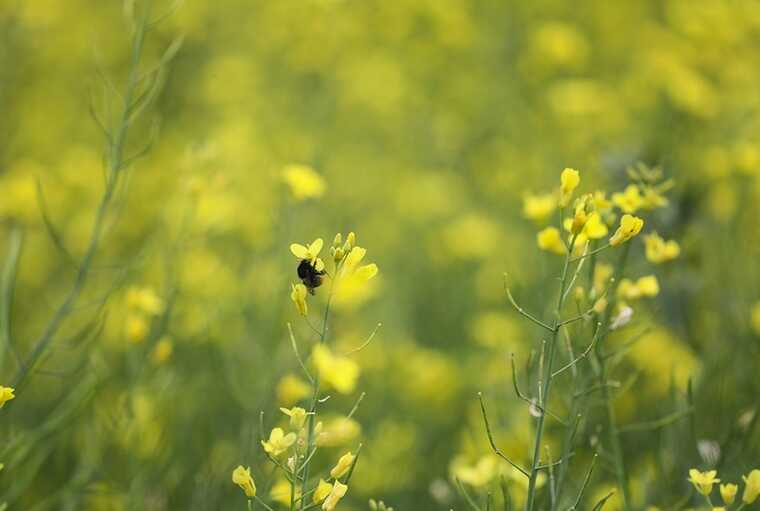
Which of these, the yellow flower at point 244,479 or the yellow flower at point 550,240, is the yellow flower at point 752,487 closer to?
the yellow flower at point 550,240

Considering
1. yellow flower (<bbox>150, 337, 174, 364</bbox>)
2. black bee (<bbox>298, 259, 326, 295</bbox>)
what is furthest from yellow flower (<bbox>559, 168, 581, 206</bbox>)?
yellow flower (<bbox>150, 337, 174, 364</bbox>)

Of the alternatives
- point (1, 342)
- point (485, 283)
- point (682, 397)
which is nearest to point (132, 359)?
point (1, 342)

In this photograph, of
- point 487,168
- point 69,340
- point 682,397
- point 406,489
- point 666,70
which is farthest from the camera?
point 487,168

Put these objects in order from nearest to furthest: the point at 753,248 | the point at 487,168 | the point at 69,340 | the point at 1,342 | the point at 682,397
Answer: the point at 1,342
the point at 69,340
the point at 682,397
the point at 753,248
the point at 487,168

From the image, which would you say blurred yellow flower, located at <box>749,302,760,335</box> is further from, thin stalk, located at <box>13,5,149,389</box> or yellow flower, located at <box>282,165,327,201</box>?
thin stalk, located at <box>13,5,149,389</box>

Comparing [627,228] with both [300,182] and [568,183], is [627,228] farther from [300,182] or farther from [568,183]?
[300,182]

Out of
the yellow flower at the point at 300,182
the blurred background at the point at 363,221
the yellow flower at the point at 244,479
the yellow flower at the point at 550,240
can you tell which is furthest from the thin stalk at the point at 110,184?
the yellow flower at the point at 550,240

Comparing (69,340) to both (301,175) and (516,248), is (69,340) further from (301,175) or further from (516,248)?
(516,248)

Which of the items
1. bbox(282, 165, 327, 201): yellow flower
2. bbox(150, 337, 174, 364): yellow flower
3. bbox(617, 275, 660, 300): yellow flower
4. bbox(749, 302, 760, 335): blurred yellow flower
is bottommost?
bbox(749, 302, 760, 335): blurred yellow flower
